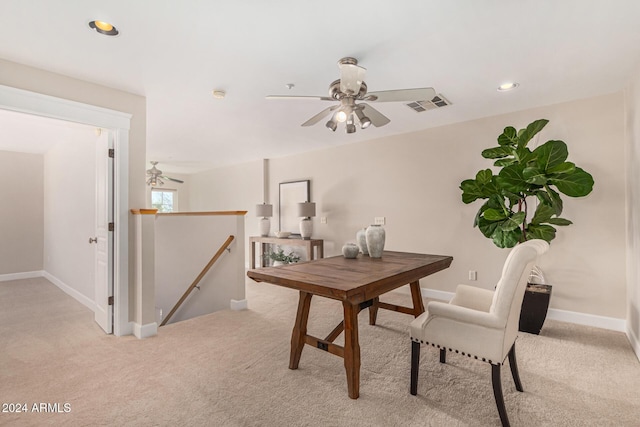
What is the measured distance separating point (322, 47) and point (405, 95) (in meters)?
0.69

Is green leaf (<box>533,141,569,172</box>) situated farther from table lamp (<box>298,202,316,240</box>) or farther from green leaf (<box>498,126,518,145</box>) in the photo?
table lamp (<box>298,202,316,240</box>)

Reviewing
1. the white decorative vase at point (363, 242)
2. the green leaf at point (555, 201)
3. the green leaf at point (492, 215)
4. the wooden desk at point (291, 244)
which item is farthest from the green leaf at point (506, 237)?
the wooden desk at point (291, 244)

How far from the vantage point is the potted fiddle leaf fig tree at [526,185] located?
2754mm

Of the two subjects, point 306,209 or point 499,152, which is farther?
point 306,209

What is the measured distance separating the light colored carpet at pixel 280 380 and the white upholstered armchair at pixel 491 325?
28cm

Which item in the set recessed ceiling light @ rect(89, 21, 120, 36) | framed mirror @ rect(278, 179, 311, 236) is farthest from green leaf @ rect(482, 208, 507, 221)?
recessed ceiling light @ rect(89, 21, 120, 36)

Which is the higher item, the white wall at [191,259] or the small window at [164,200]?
the small window at [164,200]

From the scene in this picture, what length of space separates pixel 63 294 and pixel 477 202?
19.6 ft

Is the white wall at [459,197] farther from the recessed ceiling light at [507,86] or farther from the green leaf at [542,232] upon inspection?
the recessed ceiling light at [507,86]

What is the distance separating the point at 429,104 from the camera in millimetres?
3377

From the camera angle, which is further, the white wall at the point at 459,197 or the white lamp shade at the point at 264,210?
the white lamp shade at the point at 264,210

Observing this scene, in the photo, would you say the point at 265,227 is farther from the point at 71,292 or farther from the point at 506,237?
the point at 506,237

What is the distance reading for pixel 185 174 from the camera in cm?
869

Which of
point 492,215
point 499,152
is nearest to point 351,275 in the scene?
point 492,215
